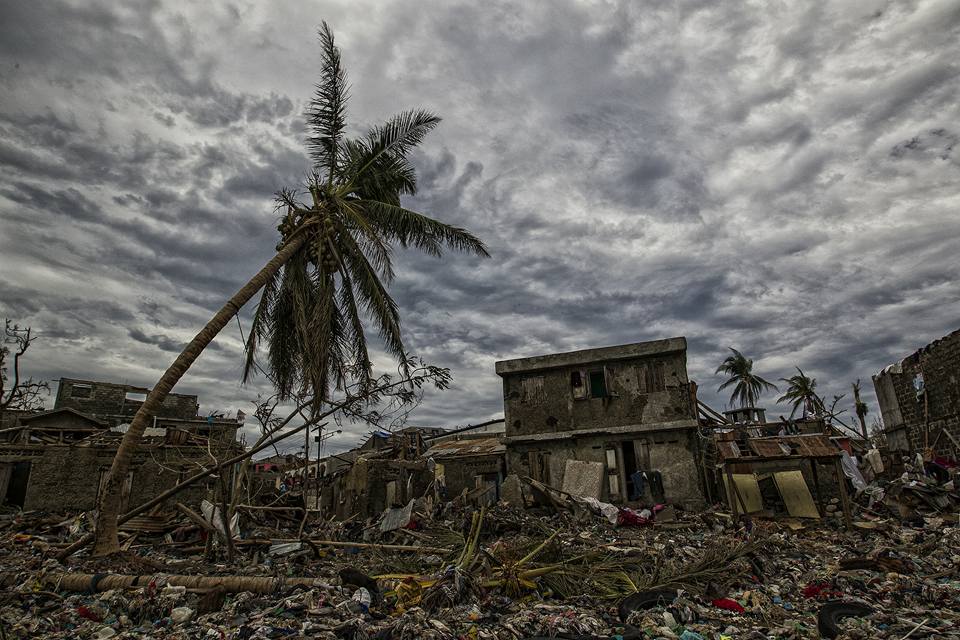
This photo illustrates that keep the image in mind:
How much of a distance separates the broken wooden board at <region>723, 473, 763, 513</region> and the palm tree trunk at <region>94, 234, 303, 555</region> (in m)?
12.0

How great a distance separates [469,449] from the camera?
23.1m

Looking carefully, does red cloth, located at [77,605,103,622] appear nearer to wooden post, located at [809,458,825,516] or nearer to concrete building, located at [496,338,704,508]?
concrete building, located at [496,338,704,508]

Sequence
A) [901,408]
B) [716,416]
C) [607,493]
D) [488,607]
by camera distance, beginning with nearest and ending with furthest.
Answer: [488,607] → [607,493] → [901,408] → [716,416]

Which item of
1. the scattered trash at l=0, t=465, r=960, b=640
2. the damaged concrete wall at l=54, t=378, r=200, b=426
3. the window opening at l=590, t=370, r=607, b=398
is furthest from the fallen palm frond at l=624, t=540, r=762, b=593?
the damaged concrete wall at l=54, t=378, r=200, b=426

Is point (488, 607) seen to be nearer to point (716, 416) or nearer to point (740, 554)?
point (740, 554)

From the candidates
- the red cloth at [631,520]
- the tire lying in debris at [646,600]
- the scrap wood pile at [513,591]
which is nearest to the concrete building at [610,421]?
the red cloth at [631,520]

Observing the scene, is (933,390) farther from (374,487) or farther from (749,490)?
(374,487)

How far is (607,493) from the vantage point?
16391 mm

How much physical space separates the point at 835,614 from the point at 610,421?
10.9 metres

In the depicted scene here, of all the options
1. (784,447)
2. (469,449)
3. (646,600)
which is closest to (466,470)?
(469,449)

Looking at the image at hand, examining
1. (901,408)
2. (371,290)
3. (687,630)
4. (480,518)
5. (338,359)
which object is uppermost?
(371,290)

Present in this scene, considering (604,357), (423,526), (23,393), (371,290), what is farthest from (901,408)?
(23,393)

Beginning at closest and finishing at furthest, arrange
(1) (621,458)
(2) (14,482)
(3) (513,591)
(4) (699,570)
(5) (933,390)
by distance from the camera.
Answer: (3) (513,591), (4) (699,570), (5) (933,390), (1) (621,458), (2) (14,482)

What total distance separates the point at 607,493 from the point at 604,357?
406 cm
